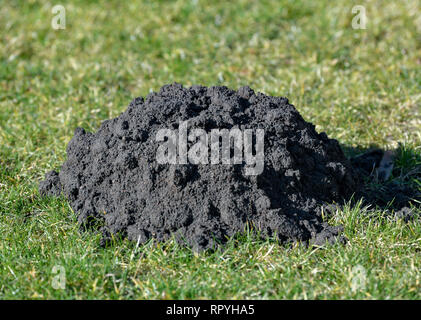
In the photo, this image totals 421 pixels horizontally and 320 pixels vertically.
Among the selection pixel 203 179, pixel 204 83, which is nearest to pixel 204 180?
pixel 203 179

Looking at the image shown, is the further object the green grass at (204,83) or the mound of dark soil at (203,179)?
the mound of dark soil at (203,179)

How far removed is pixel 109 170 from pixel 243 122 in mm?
946

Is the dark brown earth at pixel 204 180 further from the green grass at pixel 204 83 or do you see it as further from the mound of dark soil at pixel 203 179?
the green grass at pixel 204 83

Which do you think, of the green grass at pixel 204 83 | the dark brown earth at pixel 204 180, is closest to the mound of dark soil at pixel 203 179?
the dark brown earth at pixel 204 180

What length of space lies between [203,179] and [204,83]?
90.1 inches

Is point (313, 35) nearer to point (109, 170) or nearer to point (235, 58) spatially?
point (235, 58)

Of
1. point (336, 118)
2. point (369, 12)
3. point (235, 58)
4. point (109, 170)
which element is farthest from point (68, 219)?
point (369, 12)

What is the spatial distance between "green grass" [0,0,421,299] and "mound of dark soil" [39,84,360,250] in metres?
0.13

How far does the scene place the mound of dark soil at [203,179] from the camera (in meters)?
3.30

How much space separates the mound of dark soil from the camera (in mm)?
3303

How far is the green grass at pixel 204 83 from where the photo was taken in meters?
3.01

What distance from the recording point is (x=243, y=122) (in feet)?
11.7

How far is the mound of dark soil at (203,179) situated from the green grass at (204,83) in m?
0.13

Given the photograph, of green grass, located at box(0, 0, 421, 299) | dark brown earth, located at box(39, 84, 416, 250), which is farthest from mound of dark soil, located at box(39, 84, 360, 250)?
green grass, located at box(0, 0, 421, 299)
